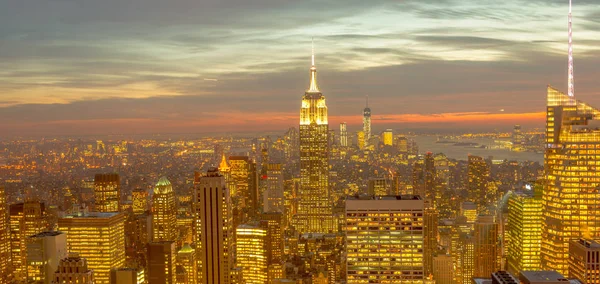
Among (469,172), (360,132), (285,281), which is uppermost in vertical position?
(360,132)

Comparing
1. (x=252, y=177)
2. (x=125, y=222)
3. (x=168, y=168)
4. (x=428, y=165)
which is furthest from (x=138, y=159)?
(x=252, y=177)

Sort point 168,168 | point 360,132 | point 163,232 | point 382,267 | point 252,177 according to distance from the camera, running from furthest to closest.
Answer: point 252,177 < point 163,232 < point 360,132 < point 168,168 < point 382,267

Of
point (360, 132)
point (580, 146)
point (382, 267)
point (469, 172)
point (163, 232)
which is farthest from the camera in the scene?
point (163, 232)

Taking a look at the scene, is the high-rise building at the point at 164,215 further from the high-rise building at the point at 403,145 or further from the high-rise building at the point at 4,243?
the high-rise building at the point at 403,145

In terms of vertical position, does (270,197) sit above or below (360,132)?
A: below

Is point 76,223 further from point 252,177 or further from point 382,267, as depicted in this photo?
point 382,267

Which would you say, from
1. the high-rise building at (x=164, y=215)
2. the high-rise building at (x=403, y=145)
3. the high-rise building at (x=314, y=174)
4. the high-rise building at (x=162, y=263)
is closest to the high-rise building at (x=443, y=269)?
the high-rise building at (x=403, y=145)
